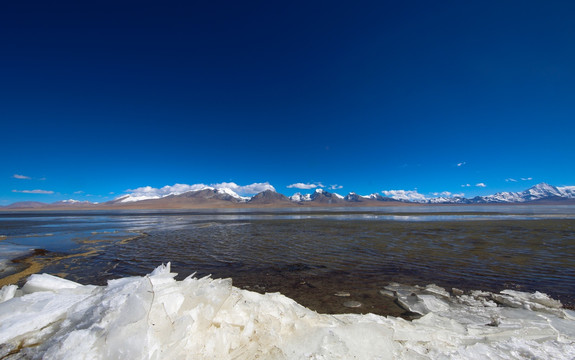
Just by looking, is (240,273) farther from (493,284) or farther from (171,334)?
(493,284)

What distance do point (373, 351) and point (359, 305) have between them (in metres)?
3.34

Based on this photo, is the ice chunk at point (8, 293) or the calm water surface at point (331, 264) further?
the calm water surface at point (331, 264)

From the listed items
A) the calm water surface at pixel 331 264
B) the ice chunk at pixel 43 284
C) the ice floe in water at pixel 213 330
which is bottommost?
the calm water surface at pixel 331 264

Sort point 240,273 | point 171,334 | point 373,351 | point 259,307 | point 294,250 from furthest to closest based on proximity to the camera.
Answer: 1. point 294,250
2. point 240,273
3. point 259,307
4. point 373,351
5. point 171,334

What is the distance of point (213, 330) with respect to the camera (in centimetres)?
357

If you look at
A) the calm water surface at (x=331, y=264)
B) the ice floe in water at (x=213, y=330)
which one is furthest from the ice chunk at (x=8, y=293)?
the calm water surface at (x=331, y=264)

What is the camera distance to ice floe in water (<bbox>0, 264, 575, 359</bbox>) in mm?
3037

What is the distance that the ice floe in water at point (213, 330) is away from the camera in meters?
3.04

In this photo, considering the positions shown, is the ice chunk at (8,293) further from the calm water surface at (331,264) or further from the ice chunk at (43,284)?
the calm water surface at (331,264)

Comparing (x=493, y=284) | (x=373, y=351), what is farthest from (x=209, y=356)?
(x=493, y=284)

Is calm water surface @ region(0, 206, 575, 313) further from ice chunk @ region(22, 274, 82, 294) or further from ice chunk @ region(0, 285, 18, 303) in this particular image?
ice chunk @ region(0, 285, 18, 303)

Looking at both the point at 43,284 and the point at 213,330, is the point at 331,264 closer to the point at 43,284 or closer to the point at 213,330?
the point at 213,330

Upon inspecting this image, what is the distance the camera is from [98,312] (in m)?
3.30

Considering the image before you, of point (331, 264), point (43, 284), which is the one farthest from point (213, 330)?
point (331, 264)
